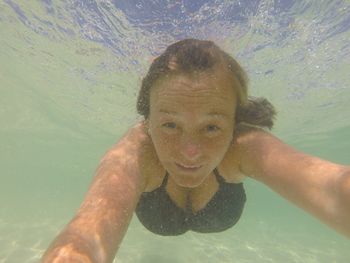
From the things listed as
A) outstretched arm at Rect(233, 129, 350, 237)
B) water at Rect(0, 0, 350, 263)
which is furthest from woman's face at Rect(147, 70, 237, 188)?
water at Rect(0, 0, 350, 263)

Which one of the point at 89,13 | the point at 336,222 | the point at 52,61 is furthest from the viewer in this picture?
the point at 52,61

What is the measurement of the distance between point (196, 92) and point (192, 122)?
40 cm

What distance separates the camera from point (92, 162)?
190 ft

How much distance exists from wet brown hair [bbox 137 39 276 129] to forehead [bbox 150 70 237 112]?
0.28 feet

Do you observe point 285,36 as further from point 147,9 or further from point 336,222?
point 336,222

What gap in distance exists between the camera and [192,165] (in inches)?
149

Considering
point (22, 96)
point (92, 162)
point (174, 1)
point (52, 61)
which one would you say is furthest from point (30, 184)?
point (174, 1)

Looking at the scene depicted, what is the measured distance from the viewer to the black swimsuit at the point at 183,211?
4762 millimetres

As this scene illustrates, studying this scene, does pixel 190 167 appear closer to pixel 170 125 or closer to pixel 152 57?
pixel 170 125

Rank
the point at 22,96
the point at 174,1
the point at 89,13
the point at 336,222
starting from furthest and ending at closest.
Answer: the point at 22,96 < the point at 89,13 < the point at 174,1 < the point at 336,222

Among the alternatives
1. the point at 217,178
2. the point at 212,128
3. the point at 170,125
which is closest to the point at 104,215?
the point at 170,125

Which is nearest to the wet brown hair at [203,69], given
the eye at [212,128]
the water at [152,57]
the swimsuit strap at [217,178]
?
the eye at [212,128]

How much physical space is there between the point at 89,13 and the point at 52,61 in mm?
6615

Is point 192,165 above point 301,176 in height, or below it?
below
